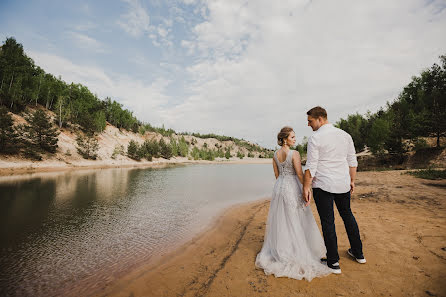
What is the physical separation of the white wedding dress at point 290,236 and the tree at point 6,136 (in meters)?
37.9

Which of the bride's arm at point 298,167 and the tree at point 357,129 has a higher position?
the tree at point 357,129

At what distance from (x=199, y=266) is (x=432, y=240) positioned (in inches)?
210

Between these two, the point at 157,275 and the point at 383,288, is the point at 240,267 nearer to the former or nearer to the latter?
the point at 157,275

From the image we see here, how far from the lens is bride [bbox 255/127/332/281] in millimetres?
3469

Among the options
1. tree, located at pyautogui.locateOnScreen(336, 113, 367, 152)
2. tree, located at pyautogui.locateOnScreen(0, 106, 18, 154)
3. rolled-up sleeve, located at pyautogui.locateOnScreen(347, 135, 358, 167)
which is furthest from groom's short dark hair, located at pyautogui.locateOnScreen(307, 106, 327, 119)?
tree, located at pyautogui.locateOnScreen(336, 113, 367, 152)

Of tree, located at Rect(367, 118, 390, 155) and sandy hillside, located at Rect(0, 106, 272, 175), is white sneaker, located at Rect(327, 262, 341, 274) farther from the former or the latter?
sandy hillside, located at Rect(0, 106, 272, 175)

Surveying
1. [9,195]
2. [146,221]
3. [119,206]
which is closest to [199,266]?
[146,221]

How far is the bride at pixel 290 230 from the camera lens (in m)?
3.47

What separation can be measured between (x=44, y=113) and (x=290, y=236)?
4571 centimetres

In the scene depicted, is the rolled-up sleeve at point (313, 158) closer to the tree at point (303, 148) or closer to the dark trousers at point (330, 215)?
the dark trousers at point (330, 215)

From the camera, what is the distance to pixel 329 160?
11.2 feet

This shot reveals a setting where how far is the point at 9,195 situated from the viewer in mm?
11883

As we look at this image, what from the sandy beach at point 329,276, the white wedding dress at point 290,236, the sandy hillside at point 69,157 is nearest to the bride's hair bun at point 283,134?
the white wedding dress at point 290,236

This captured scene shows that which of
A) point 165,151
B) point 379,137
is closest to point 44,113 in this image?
point 165,151
